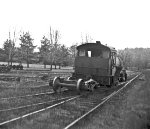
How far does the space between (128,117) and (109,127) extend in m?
1.48

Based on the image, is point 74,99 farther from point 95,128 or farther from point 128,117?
point 95,128

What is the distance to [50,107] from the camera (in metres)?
8.61

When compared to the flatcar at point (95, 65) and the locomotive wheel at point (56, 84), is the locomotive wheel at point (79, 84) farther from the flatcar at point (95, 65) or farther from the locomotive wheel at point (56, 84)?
the locomotive wheel at point (56, 84)

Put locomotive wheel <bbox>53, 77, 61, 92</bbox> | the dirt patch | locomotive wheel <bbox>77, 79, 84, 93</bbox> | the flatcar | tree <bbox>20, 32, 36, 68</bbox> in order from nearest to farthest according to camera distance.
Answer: the dirt patch → locomotive wheel <bbox>77, 79, 84, 93</bbox> → locomotive wheel <bbox>53, 77, 61, 92</bbox> → the flatcar → tree <bbox>20, 32, 36, 68</bbox>

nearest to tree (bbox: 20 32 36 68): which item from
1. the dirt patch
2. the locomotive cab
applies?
the locomotive cab

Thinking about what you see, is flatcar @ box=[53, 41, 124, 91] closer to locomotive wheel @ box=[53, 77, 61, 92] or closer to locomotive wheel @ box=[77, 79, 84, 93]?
locomotive wheel @ box=[53, 77, 61, 92]

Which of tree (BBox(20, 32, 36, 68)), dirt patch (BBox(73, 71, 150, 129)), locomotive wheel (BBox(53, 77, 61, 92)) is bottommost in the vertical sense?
dirt patch (BBox(73, 71, 150, 129))

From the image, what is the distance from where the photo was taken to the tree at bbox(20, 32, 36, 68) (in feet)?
184

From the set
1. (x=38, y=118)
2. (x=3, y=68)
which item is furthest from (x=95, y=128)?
(x=3, y=68)

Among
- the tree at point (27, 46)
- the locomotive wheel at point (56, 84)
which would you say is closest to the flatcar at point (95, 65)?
the locomotive wheel at point (56, 84)

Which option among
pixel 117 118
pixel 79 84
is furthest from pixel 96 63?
pixel 117 118

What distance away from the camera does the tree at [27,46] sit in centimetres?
5609

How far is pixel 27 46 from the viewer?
57.8m

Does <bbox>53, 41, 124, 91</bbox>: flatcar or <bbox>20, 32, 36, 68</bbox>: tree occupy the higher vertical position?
<bbox>20, 32, 36, 68</bbox>: tree
